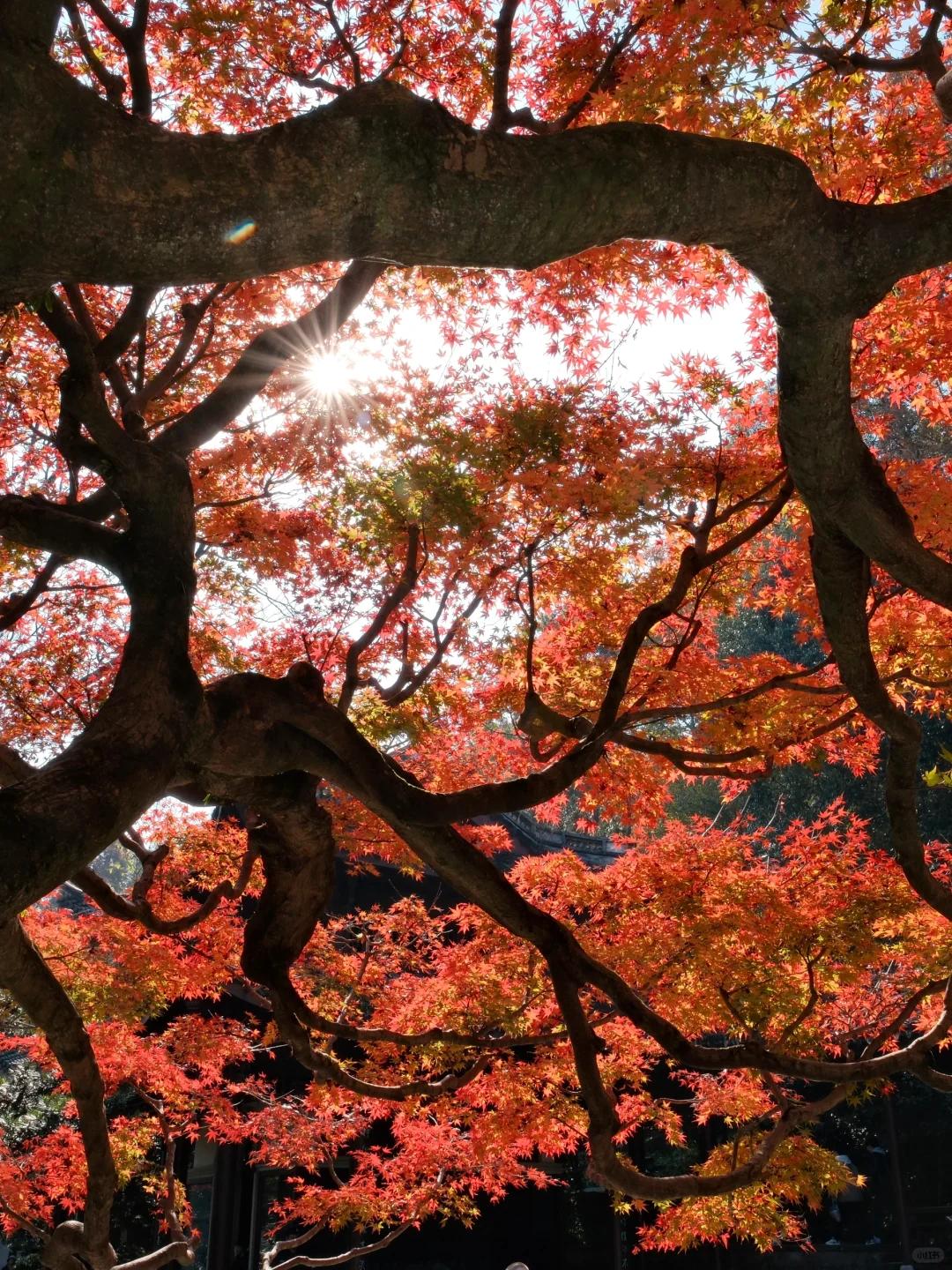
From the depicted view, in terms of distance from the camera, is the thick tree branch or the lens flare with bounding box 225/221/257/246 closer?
the thick tree branch

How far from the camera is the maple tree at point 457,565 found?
8.09ft

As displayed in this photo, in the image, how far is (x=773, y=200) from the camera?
2.78 metres

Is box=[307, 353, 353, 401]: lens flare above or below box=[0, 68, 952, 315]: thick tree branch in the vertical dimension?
above

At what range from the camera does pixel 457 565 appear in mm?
5418

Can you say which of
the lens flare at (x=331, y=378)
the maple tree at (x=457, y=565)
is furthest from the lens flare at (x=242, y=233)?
the lens flare at (x=331, y=378)

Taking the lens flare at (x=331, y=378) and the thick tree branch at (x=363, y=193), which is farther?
the lens flare at (x=331, y=378)

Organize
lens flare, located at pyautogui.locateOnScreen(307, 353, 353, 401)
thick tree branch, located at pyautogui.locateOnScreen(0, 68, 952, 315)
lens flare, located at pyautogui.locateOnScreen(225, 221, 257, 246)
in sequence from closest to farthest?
thick tree branch, located at pyautogui.locateOnScreen(0, 68, 952, 315), lens flare, located at pyautogui.locateOnScreen(225, 221, 257, 246), lens flare, located at pyautogui.locateOnScreen(307, 353, 353, 401)

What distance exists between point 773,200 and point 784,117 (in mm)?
2135

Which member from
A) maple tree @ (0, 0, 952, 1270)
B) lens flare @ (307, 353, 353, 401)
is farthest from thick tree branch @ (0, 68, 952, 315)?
lens flare @ (307, 353, 353, 401)

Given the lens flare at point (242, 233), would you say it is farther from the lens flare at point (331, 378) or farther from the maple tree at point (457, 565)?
the lens flare at point (331, 378)

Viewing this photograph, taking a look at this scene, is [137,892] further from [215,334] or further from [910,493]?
[910,493]

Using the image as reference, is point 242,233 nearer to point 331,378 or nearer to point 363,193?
point 363,193

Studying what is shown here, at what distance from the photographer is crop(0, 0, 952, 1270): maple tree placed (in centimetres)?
246

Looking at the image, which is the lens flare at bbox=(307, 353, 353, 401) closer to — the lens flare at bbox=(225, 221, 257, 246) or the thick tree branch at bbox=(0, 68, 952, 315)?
the thick tree branch at bbox=(0, 68, 952, 315)
